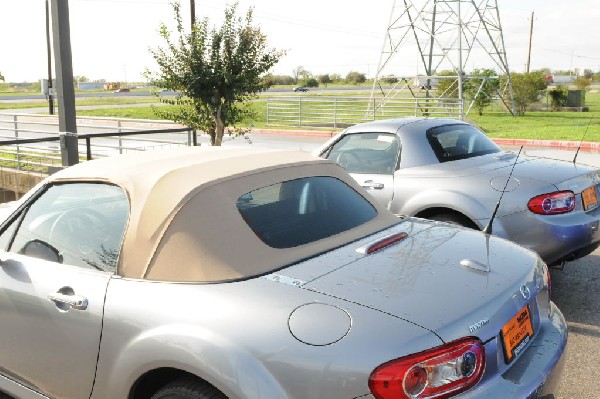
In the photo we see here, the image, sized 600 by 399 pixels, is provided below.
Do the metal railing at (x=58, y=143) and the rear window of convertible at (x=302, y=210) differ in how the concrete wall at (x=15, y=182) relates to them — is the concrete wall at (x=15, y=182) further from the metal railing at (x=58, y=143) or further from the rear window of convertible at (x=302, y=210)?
the rear window of convertible at (x=302, y=210)

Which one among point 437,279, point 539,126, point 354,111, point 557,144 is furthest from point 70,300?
point 354,111

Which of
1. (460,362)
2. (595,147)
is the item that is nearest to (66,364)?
(460,362)

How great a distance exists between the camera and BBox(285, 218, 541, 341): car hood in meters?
2.28

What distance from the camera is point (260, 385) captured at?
219cm

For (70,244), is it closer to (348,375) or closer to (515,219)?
(348,375)

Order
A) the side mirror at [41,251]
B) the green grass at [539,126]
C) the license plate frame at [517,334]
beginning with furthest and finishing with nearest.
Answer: the green grass at [539,126]
the side mirror at [41,251]
the license plate frame at [517,334]

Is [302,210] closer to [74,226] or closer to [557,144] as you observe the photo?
[74,226]

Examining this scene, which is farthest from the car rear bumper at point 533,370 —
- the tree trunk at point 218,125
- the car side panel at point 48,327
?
the tree trunk at point 218,125

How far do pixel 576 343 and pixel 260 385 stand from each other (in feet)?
10.5

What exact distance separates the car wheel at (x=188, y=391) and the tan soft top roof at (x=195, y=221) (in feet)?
1.35

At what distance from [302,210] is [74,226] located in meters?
1.18

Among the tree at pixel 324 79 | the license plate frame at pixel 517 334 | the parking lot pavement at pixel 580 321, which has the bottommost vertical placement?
the parking lot pavement at pixel 580 321

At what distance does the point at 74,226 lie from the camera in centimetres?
321

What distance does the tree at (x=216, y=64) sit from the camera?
11234 millimetres
